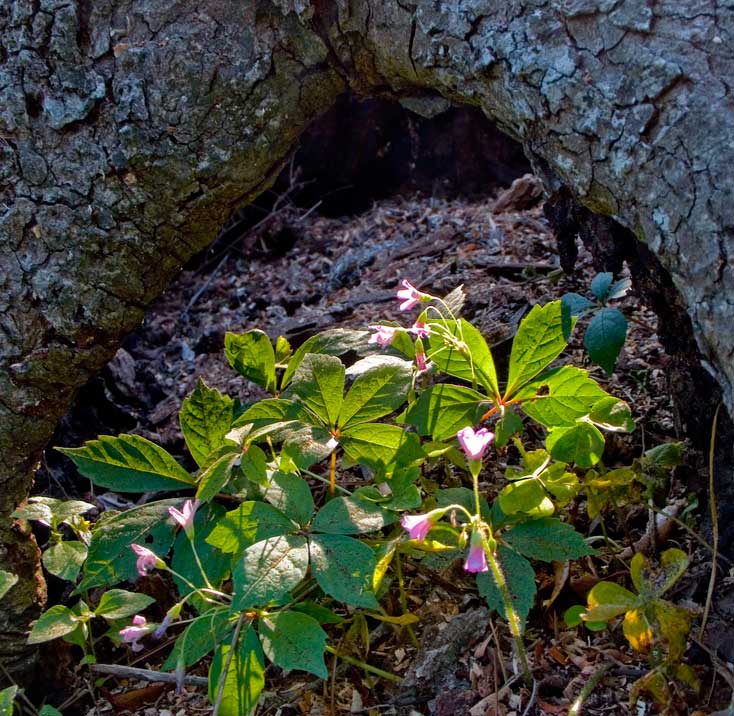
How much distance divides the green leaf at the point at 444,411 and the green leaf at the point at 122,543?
1.53ft

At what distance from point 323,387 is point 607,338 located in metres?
0.51

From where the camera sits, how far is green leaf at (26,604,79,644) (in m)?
1.36

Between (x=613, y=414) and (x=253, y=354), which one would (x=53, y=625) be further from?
(x=613, y=414)

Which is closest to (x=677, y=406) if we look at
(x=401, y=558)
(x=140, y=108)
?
(x=401, y=558)

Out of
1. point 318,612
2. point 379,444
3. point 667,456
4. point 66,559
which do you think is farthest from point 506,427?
point 66,559

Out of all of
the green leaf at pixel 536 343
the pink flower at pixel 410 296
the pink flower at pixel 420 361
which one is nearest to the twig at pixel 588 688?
the green leaf at pixel 536 343

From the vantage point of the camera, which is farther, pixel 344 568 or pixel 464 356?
pixel 464 356

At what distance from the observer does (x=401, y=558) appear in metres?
1.52

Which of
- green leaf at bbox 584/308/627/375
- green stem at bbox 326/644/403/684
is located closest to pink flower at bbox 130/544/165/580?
green stem at bbox 326/644/403/684

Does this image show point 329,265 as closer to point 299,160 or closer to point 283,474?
point 299,160

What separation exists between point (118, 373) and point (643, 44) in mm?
1710

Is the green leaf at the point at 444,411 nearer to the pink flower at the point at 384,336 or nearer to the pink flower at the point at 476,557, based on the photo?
the pink flower at the point at 384,336

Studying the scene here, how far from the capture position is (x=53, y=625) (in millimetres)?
1386

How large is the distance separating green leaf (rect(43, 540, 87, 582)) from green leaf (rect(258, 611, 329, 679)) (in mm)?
398
